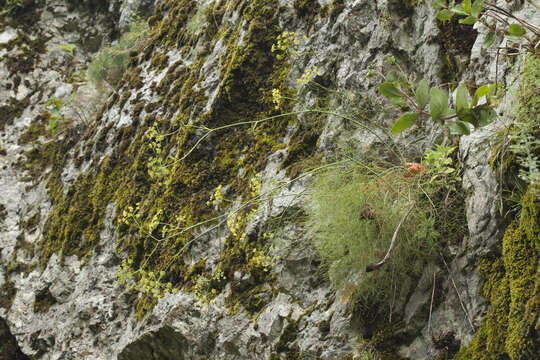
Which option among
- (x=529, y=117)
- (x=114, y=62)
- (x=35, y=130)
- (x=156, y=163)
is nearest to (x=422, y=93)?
(x=529, y=117)

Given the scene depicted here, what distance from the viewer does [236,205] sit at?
10.0ft

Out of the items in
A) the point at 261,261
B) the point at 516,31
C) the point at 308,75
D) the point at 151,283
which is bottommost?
the point at 151,283

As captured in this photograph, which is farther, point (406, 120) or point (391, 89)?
point (391, 89)

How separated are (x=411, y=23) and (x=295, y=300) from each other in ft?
6.11

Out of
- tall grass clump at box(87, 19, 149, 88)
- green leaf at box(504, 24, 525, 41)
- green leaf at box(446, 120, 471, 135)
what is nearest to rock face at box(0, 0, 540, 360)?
green leaf at box(504, 24, 525, 41)

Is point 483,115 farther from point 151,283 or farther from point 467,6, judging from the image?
point 151,283

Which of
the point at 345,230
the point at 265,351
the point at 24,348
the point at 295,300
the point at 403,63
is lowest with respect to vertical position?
the point at 24,348

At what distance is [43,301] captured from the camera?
415cm

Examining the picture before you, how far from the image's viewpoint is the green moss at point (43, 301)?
4.09 m

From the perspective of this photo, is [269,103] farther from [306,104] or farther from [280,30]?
[280,30]

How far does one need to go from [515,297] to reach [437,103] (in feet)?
2.46

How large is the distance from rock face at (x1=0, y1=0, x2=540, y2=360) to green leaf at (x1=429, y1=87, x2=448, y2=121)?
0.37 meters

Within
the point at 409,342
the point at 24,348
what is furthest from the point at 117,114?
the point at 409,342

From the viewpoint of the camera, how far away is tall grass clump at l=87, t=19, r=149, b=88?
5.86 metres
